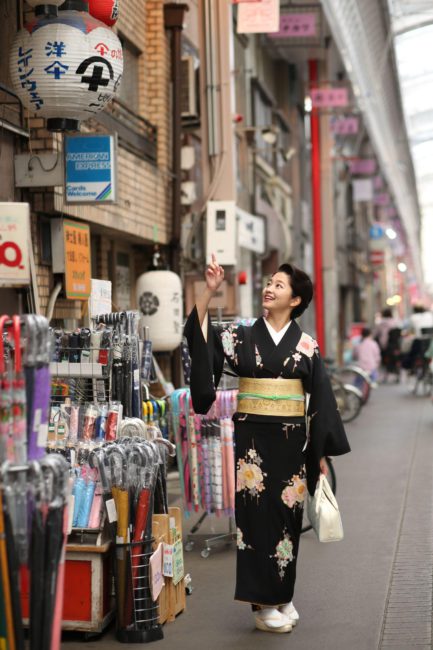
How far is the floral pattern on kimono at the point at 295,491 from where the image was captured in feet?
20.9

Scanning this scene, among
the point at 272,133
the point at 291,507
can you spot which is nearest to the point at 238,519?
the point at 291,507

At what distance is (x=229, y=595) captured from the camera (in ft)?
23.6

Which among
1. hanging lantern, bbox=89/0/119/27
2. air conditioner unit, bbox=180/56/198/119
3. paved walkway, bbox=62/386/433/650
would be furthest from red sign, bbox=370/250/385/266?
hanging lantern, bbox=89/0/119/27

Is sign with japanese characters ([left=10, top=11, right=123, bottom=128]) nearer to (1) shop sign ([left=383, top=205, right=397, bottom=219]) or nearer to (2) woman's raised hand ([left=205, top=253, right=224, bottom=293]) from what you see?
(2) woman's raised hand ([left=205, top=253, right=224, bottom=293])

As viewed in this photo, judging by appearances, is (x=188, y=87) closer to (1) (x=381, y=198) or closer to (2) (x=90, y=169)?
(2) (x=90, y=169)

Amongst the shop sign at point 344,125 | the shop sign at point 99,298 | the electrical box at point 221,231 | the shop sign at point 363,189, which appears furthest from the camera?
the shop sign at point 363,189

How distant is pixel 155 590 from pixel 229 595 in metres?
1.18

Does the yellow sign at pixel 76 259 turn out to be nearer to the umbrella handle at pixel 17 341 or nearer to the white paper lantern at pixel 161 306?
the white paper lantern at pixel 161 306

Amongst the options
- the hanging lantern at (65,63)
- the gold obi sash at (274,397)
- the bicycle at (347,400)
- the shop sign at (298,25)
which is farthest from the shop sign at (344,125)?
the gold obi sash at (274,397)

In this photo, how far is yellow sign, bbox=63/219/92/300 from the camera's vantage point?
10391 millimetres

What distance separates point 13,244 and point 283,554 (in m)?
3.10

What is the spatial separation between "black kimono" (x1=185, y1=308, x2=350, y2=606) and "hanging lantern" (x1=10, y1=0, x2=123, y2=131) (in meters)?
2.79

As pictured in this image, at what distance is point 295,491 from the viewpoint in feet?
21.0

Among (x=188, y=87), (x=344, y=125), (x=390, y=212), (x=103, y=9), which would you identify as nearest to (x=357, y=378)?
(x=188, y=87)
